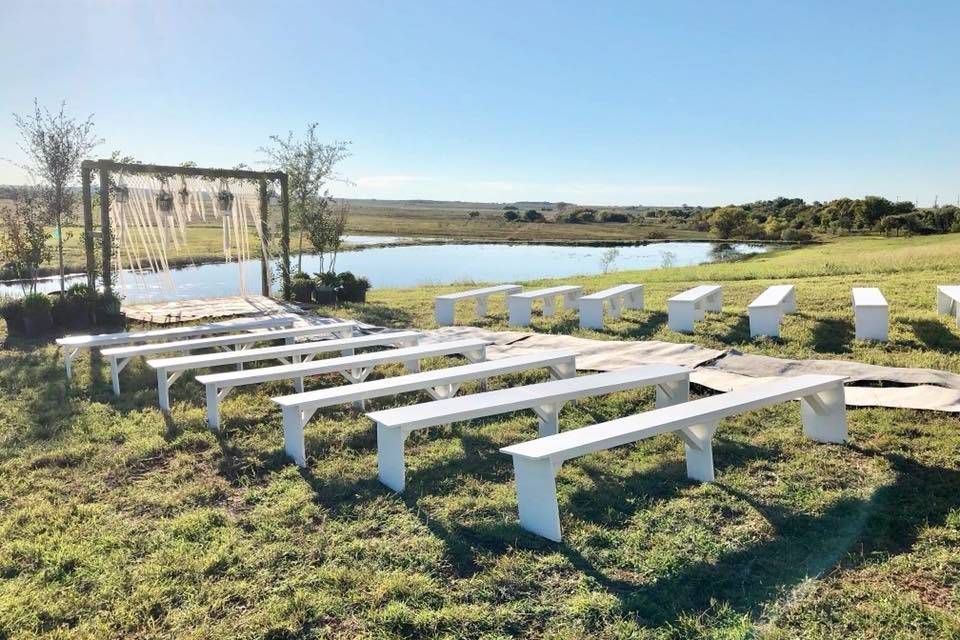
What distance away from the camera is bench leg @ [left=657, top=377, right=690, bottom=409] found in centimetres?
486

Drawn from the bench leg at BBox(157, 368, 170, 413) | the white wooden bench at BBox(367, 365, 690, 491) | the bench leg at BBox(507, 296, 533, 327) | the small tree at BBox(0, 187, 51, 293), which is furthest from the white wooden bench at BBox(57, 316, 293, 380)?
the white wooden bench at BBox(367, 365, 690, 491)

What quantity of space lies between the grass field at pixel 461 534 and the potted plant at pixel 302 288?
6.47 m

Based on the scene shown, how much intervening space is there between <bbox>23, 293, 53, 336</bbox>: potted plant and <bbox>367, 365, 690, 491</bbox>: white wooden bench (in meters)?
7.08

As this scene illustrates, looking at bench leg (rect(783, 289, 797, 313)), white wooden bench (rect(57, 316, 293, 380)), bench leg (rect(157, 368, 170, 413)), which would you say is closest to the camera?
bench leg (rect(157, 368, 170, 413))

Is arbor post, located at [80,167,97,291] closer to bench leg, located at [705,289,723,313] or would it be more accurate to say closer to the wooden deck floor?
the wooden deck floor

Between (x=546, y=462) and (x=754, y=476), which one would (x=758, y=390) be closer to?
(x=754, y=476)

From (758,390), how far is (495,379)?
257 centimetres

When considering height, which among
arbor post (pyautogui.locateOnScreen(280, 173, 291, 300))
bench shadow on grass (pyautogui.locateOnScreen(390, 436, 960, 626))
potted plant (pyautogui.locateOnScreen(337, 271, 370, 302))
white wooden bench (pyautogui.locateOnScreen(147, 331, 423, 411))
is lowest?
bench shadow on grass (pyautogui.locateOnScreen(390, 436, 960, 626))

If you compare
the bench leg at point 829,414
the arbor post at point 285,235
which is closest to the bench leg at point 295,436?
the bench leg at point 829,414

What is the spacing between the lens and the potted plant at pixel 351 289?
11742mm

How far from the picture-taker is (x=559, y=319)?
959 cm

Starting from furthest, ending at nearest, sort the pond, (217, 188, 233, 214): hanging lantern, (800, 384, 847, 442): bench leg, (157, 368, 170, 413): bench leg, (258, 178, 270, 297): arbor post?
the pond
(258, 178, 270, 297): arbor post
(217, 188, 233, 214): hanging lantern
(157, 368, 170, 413): bench leg
(800, 384, 847, 442): bench leg

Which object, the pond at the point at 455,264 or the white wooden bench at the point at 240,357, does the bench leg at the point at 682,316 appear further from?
the pond at the point at 455,264

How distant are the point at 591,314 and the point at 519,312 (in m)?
1.03
